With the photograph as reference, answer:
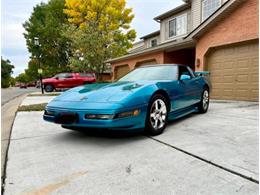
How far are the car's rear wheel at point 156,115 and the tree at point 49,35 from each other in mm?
27435

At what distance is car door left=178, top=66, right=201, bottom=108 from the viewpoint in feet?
14.2

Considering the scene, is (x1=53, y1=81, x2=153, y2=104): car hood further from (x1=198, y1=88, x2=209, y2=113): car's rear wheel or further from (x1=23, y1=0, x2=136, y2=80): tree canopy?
(x1=23, y1=0, x2=136, y2=80): tree canopy

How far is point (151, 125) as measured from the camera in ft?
11.4

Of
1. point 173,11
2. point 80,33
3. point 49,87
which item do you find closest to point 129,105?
point 80,33

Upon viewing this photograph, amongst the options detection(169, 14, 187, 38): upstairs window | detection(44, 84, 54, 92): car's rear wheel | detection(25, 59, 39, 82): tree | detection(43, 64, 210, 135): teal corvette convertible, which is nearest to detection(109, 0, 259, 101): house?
detection(169, 14, 187, 38): upstairs window

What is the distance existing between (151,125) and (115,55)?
14264mm

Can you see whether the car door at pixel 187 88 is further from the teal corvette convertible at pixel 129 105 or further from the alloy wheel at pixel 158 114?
the alloy wheel at pixel 158 114

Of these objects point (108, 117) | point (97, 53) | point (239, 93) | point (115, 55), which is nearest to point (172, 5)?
point (115, 55)

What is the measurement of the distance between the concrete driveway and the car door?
671 millimetres

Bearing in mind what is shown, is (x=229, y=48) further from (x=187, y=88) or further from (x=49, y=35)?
(x=49, y=35)

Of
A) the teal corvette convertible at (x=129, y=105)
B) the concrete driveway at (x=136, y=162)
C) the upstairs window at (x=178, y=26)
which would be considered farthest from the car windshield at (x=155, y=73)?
the upstairs window at (x=178, y=26)

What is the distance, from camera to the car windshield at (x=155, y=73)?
4277 millimetres

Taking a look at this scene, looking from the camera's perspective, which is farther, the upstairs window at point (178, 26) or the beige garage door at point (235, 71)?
the upstairs window at point (178, 26)

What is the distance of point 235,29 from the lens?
8.12 metres
